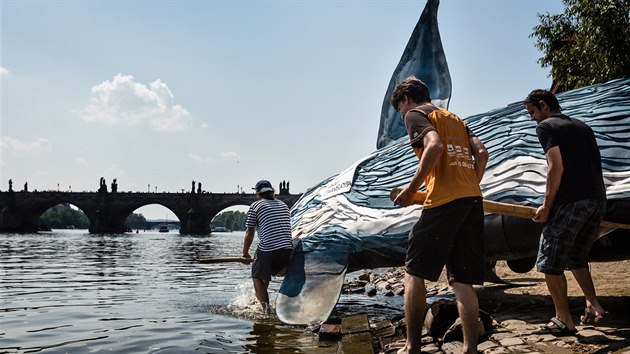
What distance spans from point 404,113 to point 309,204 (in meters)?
4.09

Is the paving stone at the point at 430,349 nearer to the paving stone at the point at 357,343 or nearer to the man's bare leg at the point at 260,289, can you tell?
the paving stone at the point at 357,343

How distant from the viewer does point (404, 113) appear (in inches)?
157

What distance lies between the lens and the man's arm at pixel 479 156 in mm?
3820

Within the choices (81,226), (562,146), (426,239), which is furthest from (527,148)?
(81,226)

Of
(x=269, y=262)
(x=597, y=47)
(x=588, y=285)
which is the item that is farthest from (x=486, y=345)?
(x=597, y=47)

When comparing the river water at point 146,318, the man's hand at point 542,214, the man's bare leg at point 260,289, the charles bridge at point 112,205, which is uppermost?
the charles bridge at point 112,205

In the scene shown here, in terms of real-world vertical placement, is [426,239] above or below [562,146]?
below

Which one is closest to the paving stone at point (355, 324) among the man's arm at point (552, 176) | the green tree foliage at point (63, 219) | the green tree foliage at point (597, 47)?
the man's arm at point (552, 176)

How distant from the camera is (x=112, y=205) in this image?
74875 millimetres

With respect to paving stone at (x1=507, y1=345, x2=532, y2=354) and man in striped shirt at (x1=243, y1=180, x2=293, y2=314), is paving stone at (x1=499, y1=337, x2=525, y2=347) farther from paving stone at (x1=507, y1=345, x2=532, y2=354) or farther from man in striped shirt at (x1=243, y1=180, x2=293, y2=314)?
man in striped shirt at (x1=243, y1=180, x2=293, y2=314)

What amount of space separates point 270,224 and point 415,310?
3318mm

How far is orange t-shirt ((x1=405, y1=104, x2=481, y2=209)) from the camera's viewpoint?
3596mm

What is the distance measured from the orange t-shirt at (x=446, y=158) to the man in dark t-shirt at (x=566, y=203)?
0.77 m

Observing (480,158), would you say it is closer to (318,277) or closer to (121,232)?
(318,277)
